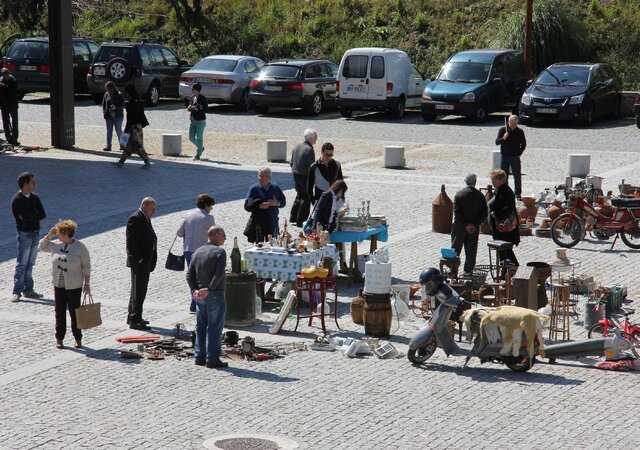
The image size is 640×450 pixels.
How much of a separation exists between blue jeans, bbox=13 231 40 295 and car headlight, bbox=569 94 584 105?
66.4ft

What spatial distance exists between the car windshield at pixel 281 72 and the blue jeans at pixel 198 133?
28.7ft

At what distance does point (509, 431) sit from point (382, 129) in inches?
910

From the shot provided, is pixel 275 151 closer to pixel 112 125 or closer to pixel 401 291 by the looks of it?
pixel 112 125

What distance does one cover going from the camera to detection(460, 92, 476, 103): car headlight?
108 ft

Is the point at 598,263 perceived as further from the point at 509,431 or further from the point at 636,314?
the point at 509,431

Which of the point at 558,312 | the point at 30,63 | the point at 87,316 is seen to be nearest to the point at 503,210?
the point at 558,312

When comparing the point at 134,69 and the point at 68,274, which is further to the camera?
the point at 134,69

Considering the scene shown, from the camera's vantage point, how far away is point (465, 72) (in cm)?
3434

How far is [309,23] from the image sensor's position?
4575 centimetres

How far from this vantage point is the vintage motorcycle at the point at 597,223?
58.1 feet

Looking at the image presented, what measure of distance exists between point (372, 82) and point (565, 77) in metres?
5.26

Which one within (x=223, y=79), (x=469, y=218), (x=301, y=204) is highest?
(x=223, y=79)

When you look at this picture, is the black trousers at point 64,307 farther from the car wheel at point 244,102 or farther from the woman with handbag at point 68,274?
the car wheel at point 244,102

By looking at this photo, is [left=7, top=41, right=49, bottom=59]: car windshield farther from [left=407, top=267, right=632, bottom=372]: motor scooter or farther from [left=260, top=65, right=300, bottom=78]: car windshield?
[left=407, top=267, right=632, bottom=372]: motor scooter
